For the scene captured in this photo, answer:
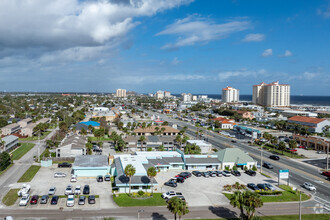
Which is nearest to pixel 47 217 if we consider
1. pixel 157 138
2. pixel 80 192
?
pixel 80 192

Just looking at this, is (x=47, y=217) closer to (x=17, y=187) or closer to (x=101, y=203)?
(x=101, y=203)

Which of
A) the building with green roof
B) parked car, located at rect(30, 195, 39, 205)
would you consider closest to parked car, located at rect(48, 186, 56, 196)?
parked car, located at rect(30, 195, 39, 205)

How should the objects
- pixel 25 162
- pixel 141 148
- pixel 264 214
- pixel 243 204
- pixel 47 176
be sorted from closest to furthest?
pixel 243 204 < pixel 264 214 < pixel 47 176 < pixel 25 162 < pixel 141 148

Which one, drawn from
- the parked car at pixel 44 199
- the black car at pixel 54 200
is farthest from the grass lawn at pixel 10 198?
the black car at pixel 54 200

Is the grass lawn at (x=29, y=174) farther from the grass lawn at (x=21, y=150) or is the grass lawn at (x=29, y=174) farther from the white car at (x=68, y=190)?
the grass lawn at (x=21, y=150)

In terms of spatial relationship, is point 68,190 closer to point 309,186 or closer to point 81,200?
point 81,200

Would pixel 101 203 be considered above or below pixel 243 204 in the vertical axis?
below

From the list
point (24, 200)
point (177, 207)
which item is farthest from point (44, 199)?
point (177, 207)
